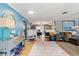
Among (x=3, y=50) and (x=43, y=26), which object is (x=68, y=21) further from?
(x=3, y=50)

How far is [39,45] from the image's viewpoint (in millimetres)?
6145

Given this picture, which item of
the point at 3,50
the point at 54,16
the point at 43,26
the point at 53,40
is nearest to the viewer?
the point at 3,50

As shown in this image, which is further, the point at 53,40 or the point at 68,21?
the point at 53,40

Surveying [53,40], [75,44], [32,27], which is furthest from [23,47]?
[75,44]

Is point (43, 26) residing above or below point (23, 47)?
above

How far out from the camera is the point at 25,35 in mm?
5434

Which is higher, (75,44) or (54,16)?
(54,16)

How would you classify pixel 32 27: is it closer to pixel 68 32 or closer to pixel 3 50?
pixel 68 32

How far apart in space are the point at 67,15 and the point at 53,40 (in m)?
→ 1.45

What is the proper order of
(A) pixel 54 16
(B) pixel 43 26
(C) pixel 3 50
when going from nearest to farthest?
(C) pixel 3 50, (B) pixel 43 26, (A) pixel 54 16

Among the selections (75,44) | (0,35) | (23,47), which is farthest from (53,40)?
(0,35)

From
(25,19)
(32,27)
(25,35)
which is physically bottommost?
(25,35)

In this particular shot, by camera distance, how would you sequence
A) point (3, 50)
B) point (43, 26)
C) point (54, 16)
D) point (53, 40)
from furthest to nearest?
1. point (53, 40)
2. point (54, 16)
3. point (43, 26)
4. point (3, 50)

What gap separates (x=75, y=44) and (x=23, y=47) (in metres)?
2.72
